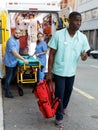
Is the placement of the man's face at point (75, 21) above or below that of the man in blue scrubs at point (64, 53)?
above

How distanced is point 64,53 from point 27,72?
3384 mm

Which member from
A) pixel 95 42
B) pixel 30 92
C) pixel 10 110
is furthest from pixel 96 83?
pixel 95 42

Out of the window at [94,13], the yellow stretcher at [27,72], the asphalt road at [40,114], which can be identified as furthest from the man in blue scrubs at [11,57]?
the window at [94,13]

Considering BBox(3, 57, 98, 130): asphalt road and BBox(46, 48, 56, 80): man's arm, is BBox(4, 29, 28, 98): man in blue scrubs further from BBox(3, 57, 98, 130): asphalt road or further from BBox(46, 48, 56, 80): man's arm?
BBox(46, 48, 56, 80): man's arm

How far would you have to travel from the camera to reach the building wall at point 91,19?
47969mm

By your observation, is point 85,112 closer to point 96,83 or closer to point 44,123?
Result: point 44,123

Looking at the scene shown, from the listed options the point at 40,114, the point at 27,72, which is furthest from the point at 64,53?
the point at 27,72

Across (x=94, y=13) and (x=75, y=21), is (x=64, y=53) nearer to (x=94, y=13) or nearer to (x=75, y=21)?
(x=75, y=21)

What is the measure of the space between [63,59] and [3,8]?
4.52 m

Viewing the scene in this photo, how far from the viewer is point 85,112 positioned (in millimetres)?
6871

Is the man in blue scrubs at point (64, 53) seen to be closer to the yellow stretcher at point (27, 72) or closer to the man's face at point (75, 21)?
the man's face at point (75, 21)

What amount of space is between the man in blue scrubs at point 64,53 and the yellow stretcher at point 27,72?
2568 mm

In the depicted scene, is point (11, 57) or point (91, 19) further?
point (91, 19)

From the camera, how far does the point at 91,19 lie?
164 feet
